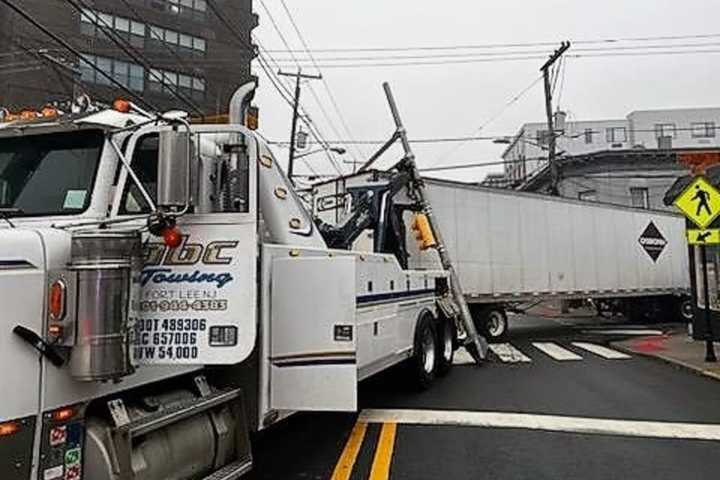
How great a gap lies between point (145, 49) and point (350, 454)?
1523 inches

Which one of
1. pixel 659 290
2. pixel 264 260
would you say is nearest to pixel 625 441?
pixel 264 260

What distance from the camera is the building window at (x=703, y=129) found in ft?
220

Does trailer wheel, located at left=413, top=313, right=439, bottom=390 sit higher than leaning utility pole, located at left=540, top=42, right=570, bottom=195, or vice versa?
leaning utility pole, located at left=540, top=42, right=570, bottom=195

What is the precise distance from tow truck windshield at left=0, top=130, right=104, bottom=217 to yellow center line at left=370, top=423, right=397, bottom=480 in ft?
10.9

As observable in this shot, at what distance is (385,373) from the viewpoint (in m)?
10.4

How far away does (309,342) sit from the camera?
4.96 m

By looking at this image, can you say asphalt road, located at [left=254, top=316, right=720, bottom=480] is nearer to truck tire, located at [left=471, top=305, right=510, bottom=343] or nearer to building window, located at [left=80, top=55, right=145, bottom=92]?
truck tire, located at [left=471, top=305, right=510, bottom=343]

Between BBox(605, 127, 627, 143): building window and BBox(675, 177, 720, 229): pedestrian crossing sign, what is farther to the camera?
BBox(605, 127, 627, 143): building window

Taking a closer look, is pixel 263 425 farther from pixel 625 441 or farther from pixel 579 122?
pixel 579 122

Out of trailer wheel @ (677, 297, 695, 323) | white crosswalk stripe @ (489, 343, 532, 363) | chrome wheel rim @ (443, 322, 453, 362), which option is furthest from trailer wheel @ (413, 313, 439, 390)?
trailer wheel @ (677, 297, 695, 323)

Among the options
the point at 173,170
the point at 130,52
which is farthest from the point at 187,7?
the point at 173,170

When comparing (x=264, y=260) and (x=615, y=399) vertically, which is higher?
(x=264, y=260)

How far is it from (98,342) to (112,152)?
5.03 feet

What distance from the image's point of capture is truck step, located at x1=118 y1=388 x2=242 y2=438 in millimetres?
3760
